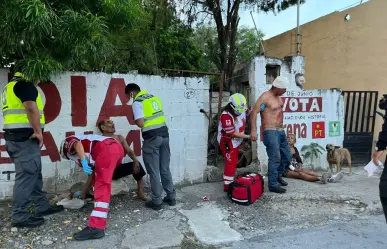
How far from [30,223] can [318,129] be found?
5044mm

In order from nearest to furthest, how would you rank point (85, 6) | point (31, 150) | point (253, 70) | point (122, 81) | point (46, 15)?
point (46, 15), point (31, 150), point (85, 6), point (122, 81), point (253, 70)

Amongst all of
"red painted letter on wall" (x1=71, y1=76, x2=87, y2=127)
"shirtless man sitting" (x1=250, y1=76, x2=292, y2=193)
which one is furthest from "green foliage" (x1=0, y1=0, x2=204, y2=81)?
"shirtless man sitting" (x1=250, y1=76, x2=292, y2=193)

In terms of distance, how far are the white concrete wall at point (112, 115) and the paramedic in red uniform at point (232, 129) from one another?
1.76ft

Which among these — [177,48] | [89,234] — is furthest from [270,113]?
[177,48]

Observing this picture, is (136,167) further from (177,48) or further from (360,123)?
(177,48)

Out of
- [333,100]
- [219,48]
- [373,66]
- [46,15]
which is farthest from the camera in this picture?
[219,48]

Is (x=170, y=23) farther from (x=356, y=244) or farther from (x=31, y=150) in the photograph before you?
(x=356, y=244)

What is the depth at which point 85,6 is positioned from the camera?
4.11m

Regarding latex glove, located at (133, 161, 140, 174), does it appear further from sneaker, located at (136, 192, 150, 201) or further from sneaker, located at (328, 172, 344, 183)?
sneaker, located at (328, 172, 344, 183)

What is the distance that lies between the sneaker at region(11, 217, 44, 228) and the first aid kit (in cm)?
239

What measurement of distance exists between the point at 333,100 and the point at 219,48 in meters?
5.23

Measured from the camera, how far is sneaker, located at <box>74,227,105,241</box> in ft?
11.6

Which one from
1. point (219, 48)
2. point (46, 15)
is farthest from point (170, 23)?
point (46, 15)

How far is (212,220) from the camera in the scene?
4.20 meters
